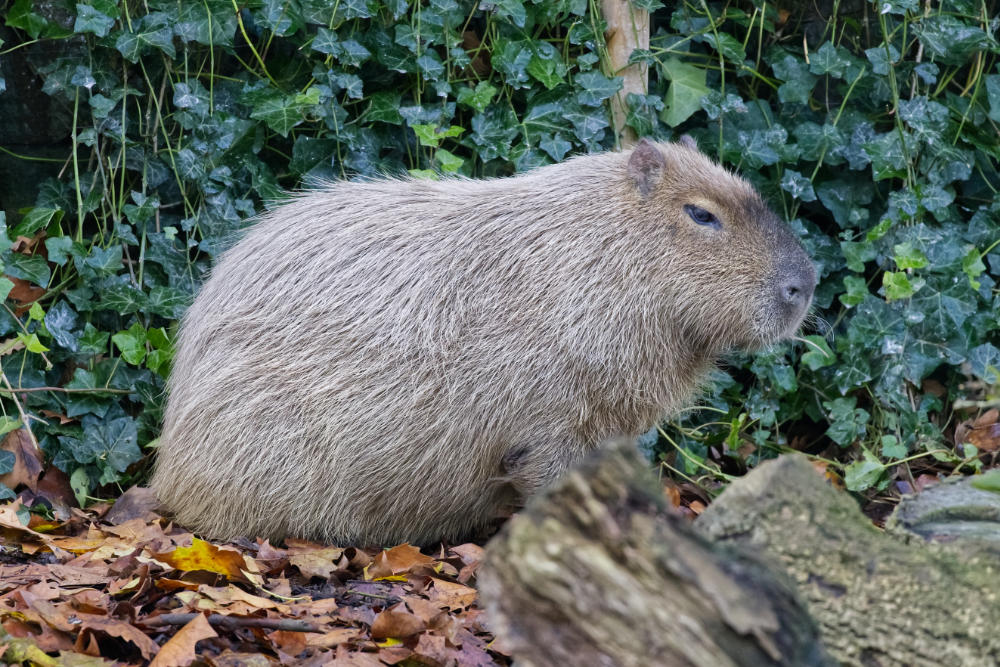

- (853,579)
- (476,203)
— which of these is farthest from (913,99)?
(853,579)

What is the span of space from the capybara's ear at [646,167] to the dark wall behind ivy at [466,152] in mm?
942

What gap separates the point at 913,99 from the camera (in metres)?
5.09

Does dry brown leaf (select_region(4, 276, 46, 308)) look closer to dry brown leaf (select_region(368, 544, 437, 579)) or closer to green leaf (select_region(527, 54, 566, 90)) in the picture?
dry brown leaf (select_region(368, 544, 437, 579))

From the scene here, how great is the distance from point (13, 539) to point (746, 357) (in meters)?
3.33

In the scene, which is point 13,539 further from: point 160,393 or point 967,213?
point 967,213

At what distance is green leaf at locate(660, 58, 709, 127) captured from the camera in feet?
17.1

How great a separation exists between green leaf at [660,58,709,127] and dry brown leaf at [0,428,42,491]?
3.25 metres

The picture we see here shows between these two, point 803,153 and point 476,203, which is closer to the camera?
point 476,203

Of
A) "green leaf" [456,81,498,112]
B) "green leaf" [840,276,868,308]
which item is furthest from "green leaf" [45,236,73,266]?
"green leaf" [840,276,868,308]

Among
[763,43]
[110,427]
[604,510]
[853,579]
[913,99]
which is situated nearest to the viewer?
[604,510]

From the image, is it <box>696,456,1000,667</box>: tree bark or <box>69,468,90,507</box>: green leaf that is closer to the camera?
<box>696,456,1000,667</box>: tree bark

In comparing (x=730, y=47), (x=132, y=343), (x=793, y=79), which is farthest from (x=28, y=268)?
(x=793, y=79)

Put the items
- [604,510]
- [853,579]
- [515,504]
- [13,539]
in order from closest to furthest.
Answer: [604,510], [853,579], [13,539], [515,504]

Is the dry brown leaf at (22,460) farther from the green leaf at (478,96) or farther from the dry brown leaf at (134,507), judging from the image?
the green leaf at (478,96)
